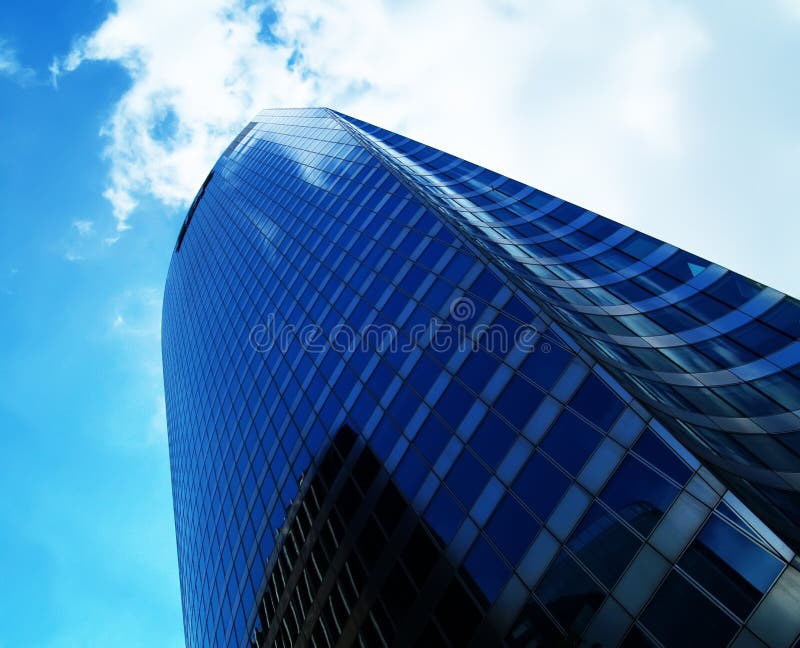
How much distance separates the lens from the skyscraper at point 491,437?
45.1 feet

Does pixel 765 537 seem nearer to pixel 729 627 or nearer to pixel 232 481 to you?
pixel 729 627

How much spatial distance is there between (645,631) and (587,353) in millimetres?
8353

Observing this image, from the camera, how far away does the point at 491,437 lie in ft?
65.1

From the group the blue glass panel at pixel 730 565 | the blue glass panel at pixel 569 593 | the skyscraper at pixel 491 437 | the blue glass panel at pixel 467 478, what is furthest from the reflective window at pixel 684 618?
the blue glass panel at pixel 467 478

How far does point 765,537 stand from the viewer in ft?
39.6

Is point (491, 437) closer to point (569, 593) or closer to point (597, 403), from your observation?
point (597, 403)

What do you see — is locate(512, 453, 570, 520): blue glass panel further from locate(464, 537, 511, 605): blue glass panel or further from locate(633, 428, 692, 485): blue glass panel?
locate(633, 428, 692, 485): blue glass panel

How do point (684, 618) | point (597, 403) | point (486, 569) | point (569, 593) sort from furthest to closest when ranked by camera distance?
point (486, 569), point (597, 403), point (569, 593), point (684, 618)

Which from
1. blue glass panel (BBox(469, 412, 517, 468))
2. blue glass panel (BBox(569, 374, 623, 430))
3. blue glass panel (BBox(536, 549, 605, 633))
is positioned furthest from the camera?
blue glass panel (BBox(469, 412, 517, 468))

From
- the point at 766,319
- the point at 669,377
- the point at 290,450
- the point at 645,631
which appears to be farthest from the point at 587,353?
the point at 290,450

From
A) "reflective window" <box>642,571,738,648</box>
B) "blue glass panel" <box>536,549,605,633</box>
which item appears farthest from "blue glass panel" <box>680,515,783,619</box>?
"blue glass panel" <box>536,549,605,633</box>

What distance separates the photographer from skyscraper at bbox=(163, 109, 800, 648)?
13758 millimetres

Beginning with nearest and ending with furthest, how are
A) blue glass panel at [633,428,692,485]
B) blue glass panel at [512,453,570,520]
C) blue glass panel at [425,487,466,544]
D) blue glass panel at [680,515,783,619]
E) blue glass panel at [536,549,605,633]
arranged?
blue glass panel at [680,515,783,619] → blue glass panel at [633,428,692,485] → blue glass panel at [536,549,605,633] → blue glass panel at [512,453,570,520] → blue glass panel at [425,487,466,544]

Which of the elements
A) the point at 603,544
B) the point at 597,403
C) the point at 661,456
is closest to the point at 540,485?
the point at 603,544
